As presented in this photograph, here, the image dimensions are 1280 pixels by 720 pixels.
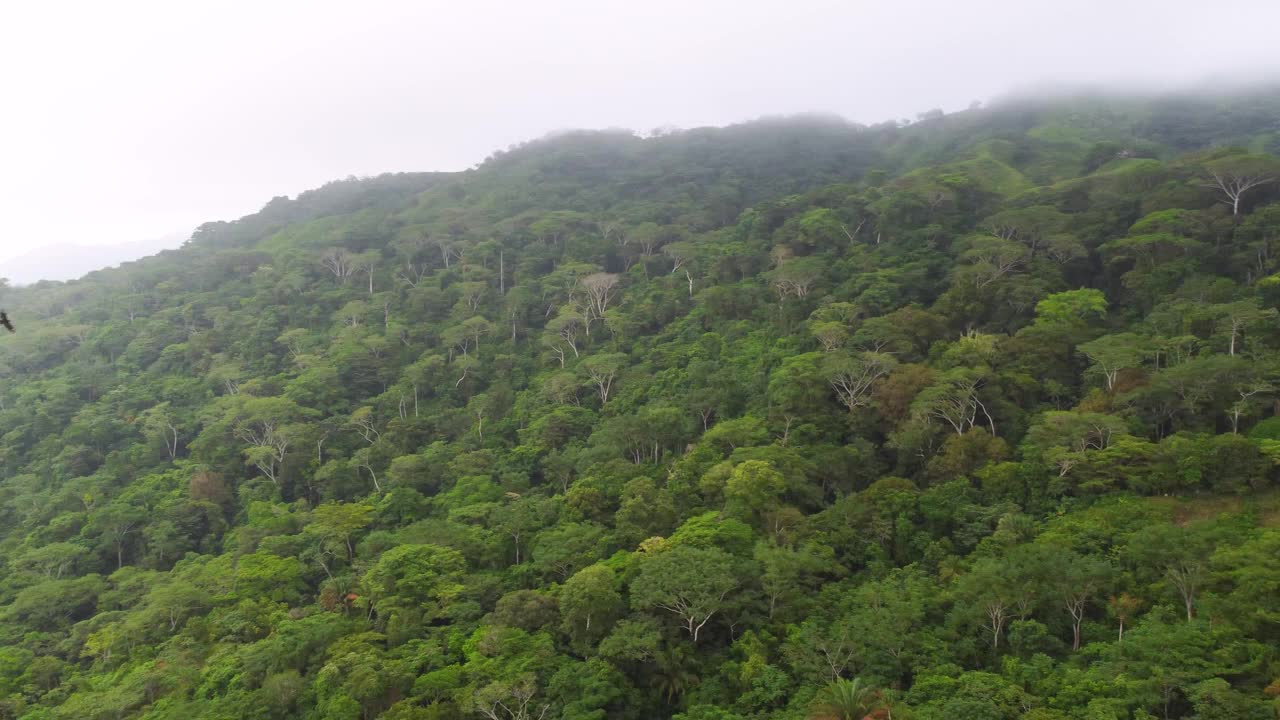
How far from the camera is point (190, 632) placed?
2812 centimetres

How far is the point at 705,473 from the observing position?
30.1 m

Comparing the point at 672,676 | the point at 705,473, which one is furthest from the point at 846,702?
the point at 705,473

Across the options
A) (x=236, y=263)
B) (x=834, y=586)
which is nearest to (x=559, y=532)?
(x=834, y=586)

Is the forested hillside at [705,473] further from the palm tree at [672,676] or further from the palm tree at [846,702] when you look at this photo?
the palm tree at [672,676]

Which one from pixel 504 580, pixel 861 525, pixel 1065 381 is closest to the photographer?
pixel 861 525

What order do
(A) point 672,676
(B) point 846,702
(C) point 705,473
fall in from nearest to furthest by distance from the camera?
(B) point 846,702 < (A) point 672,676 < (C) point 705,473

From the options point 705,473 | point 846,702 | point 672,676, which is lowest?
point 672,676

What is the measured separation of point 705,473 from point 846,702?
508 inches

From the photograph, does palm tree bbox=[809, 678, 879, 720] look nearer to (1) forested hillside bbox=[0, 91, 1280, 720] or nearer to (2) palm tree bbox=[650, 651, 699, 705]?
(1) forested hillside bbox=[0, 91, 1280, 720]

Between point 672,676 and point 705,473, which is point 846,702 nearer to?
point 672,676

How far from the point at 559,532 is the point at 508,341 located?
24059mm

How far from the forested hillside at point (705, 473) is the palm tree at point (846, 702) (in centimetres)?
16

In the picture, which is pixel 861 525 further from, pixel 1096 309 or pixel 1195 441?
pixel 1096 309

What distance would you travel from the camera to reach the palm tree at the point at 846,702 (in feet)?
59.9
